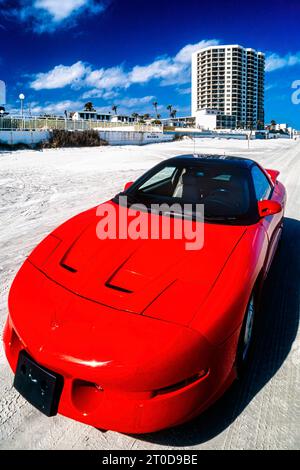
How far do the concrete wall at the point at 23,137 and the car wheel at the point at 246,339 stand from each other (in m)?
21.2

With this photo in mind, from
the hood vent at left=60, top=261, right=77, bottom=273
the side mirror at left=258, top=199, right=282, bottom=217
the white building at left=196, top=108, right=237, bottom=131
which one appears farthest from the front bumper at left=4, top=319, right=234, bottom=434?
the white building at left=196, top=108, right=237, bottom=131

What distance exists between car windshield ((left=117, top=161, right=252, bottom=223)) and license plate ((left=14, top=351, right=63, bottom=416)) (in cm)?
154

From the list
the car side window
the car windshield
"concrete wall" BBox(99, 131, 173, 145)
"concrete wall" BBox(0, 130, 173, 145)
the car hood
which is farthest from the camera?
"concrete wall" BBox(99, 131, 173, 145)

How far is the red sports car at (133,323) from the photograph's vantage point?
4.87 feet

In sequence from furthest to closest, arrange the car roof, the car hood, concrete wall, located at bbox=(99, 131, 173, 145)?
concrete wall, located at bbox=(99, 131, 173, 145), the car roof, the car hood

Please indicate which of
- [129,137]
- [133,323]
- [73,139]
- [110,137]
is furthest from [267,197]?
[129,137]

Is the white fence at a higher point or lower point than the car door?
higher

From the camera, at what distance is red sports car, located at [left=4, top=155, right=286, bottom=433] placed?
1.49 metres

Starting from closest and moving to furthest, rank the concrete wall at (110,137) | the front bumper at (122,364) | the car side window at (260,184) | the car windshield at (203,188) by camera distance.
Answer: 1. the front bumper at (122,364)
2. the car windshield at (203,188)
3. the car side window at (260,184)
4. the concrete wall at (110,137)

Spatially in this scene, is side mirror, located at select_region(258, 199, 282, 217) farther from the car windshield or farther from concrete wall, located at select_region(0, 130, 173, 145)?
concrete wall, located at select_region(0, 130, 173, 145)

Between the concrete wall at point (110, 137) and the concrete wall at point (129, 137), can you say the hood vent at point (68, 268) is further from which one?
the concrete wall at point (129, 137)

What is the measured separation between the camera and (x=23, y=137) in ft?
70.0

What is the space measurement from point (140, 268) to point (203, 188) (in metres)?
1.35

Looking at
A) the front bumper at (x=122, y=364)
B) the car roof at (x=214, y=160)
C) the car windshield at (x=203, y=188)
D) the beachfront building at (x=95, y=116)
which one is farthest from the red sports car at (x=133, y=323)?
the beachfront building at (x=95, y=116)
